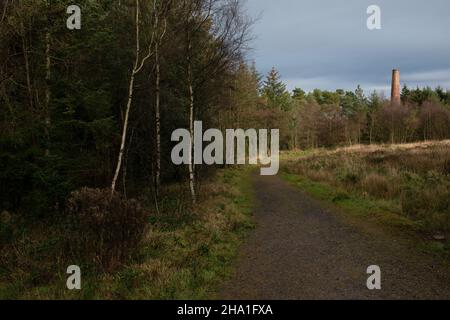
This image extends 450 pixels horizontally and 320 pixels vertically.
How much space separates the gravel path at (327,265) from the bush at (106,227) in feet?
7.38

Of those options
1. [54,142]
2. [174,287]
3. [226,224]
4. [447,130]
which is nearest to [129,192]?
[54,142]

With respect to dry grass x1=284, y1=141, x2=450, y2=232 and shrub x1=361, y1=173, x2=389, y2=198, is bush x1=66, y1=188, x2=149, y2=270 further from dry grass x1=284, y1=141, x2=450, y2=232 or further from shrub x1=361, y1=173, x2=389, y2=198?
shrub x1=361, y1=173, x2=389, y2=198

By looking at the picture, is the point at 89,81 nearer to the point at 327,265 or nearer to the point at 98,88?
the point at 98,88

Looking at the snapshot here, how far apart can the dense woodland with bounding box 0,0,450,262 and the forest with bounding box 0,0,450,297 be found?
0.15ft

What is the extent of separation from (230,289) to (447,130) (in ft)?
197

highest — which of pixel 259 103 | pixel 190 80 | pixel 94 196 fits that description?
pixel 259 103

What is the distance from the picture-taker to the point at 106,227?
6770mm

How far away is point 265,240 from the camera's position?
8758 millimetres

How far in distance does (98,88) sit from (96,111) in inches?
38.7

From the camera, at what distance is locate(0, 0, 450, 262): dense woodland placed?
1051 centimetres

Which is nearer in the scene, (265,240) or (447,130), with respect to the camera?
(265,240)

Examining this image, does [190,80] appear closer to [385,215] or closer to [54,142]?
[54,142]

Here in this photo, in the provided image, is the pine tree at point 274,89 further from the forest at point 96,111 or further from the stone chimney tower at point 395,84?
the forest at point 96,111
